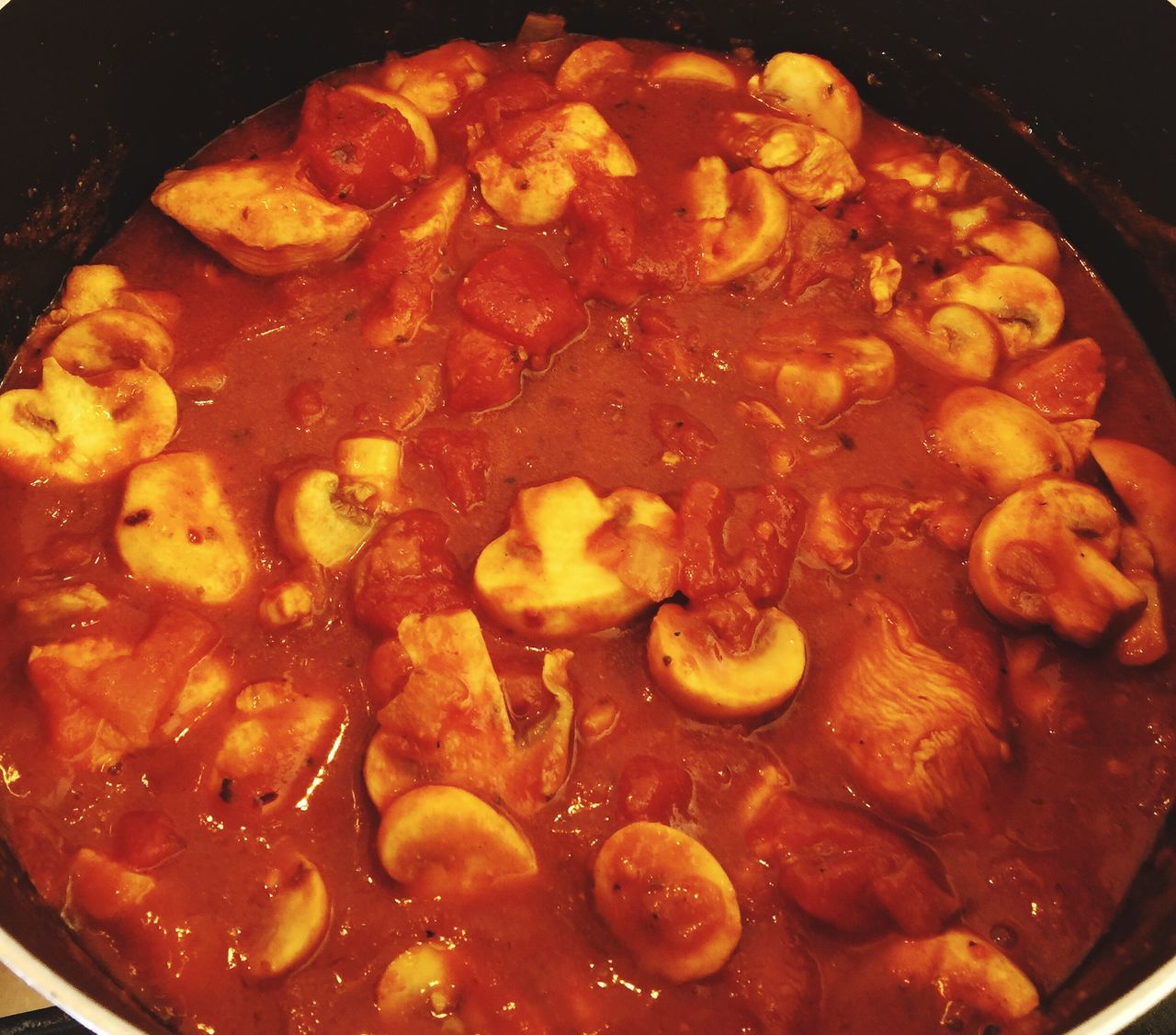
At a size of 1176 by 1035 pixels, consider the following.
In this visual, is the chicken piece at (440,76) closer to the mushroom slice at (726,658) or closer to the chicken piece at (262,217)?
the chicken piece at (262,217)

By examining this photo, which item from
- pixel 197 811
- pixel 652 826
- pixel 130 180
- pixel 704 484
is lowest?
pixel 197 811

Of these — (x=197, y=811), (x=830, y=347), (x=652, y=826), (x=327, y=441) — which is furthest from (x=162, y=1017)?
(x=830, y=347)

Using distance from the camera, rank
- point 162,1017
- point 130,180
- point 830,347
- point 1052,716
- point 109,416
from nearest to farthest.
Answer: point 162,1017, point 1052,716, point 109,416, point 830,347, point 130,180

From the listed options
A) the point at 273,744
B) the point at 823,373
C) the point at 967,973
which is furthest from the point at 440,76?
the point at 967,973

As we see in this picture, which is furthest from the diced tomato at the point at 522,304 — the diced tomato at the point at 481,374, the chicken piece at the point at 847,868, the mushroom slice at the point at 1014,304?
the chicken piece at the point at 847,868

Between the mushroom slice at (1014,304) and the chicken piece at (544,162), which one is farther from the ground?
the mushroom slice at (1014,304)

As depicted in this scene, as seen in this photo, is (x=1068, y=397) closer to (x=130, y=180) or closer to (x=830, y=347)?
(x=830, y=347)
